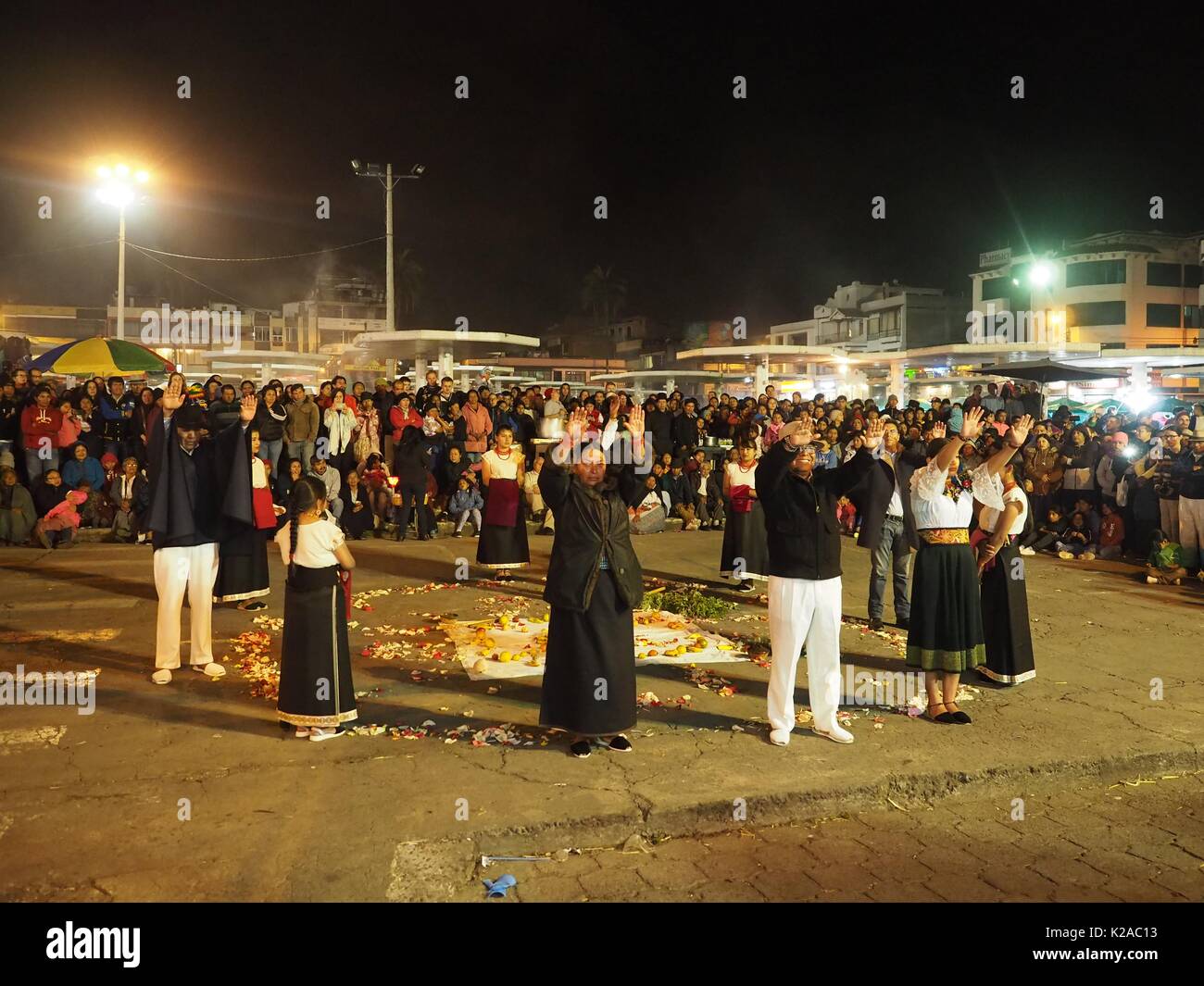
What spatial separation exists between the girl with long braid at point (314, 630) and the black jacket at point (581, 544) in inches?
54.8

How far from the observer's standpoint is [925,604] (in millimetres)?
7094

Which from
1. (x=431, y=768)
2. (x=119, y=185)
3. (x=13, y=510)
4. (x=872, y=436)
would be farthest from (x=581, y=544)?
(x=119, y=185)

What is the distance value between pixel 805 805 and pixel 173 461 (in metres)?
5.44

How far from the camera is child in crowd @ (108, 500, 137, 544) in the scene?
14.5m

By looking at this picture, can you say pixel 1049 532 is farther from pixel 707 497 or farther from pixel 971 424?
pixel 971 424

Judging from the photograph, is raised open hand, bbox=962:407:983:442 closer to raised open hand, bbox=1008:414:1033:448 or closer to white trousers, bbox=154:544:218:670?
raised open hand, bbox=1008:414:1033:448

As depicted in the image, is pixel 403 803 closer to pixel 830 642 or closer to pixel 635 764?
pixel 635 764

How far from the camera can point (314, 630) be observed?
251 inches

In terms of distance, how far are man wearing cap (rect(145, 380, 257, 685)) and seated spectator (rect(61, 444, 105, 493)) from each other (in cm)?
755

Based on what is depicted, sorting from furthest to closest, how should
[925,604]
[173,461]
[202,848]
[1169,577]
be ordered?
[1169,577]
[173,461]
[925,604]
[202,848]

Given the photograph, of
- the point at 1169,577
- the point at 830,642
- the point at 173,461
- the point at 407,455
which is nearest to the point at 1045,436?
the point at 1169,577

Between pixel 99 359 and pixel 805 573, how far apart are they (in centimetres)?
1191

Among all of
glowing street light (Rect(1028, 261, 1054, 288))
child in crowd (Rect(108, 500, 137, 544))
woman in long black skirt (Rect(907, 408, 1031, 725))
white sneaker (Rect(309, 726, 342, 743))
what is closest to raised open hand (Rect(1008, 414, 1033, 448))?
woman in long black skirt (Rect(907, 408, 1031, 725))
